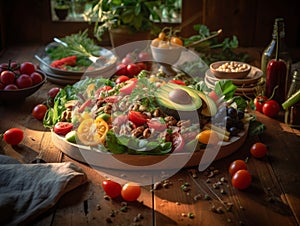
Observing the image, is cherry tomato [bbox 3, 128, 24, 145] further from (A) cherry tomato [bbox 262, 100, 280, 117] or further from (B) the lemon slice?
(A) cherry tomato [bbox 262, 100, 280, 117]

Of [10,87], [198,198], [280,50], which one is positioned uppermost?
[280,50]

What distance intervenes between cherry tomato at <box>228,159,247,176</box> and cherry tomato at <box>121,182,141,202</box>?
1.21 ft

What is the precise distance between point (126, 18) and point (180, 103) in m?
1.27

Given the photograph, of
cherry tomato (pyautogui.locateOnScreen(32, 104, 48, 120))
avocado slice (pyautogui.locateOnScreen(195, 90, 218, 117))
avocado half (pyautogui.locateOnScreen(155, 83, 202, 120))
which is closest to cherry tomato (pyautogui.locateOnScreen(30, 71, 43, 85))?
cherry tomato (pyautogui.locateOnScreen(32, 104, 48, 120))

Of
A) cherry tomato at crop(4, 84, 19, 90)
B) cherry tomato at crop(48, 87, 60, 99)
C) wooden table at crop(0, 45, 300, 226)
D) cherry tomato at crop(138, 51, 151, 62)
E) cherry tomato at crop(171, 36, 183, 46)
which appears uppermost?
cherry tomato at crop(171, 36, 183, 46)

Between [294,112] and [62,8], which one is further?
[62,8]

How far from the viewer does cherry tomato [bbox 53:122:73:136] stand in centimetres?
197

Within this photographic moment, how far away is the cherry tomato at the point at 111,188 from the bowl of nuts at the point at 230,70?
1040 mm

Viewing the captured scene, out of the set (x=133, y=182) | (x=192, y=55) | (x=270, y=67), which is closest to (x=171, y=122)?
(x=133, y=182)

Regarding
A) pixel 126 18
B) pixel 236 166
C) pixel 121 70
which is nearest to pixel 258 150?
pixel 236 166

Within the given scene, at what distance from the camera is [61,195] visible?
1624mm

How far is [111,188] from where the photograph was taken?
164 centimetres

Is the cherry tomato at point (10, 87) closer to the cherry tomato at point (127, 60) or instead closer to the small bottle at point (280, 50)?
the cherry tomato at point (127, 60)

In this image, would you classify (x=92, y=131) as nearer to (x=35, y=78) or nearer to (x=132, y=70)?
(x=35, y=78)
